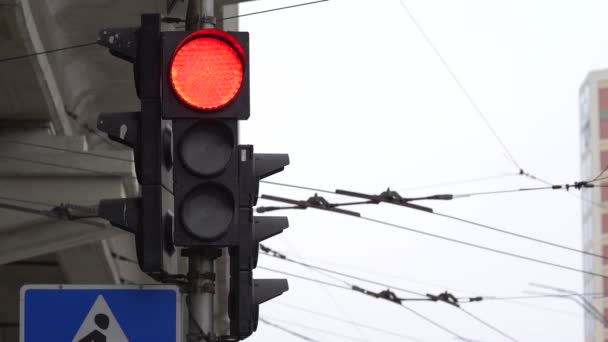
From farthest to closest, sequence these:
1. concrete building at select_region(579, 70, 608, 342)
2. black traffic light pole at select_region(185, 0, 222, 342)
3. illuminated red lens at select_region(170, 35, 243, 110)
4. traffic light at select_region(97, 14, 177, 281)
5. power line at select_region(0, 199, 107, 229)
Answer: concrete building at select_region(579, 70, 608, 342) < power line at select_region(0, 199, 107, 229) < black traffic light pole at select_region(185, 0, 222, 342) < traffic light at select_region(97, 14, 177, 281) < illuminated red lens at select_region(170, 35, 243, 110)

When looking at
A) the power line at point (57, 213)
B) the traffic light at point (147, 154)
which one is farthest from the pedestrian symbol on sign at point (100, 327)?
the power line at point (57, 213)

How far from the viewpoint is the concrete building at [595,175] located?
8075cm

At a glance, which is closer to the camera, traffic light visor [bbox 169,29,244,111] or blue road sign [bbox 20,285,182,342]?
traffic light visor [bbox 169,29,244,111]

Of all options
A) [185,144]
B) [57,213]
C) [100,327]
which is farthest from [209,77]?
[57,213]

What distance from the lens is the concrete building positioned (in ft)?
265

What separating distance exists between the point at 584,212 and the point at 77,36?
6898 centimetres

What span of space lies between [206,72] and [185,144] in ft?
1.03

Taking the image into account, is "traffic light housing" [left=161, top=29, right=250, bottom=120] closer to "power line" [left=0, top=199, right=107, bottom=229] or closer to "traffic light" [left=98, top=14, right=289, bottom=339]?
"traffic light" [left=98, top=14, right=289, bottom=339]

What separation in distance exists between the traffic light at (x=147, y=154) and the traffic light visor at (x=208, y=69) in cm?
32

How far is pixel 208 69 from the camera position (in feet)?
20.0

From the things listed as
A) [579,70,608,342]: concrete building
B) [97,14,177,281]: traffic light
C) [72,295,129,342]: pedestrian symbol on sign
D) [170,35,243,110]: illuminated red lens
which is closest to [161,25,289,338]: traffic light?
[170,35,243,110]: illuminated red lens

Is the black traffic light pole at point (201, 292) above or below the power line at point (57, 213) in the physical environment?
below

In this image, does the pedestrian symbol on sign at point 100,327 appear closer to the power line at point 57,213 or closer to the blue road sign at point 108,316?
the blue road sign at point 108,316

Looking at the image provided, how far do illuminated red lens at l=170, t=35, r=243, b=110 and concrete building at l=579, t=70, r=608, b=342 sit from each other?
7430 cm
